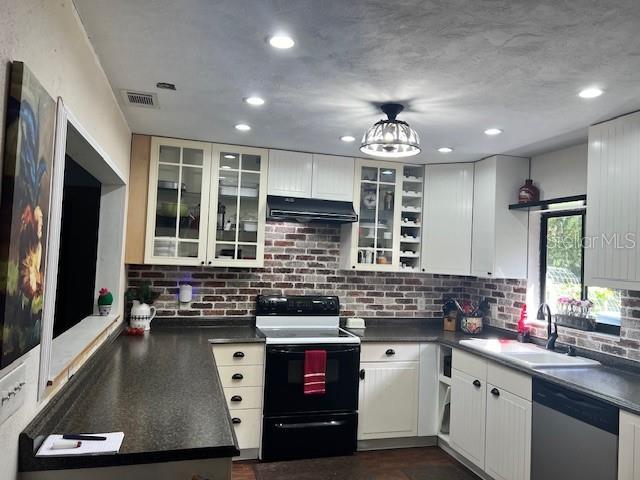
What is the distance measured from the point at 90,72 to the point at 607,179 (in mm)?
2794

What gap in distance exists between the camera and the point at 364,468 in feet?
11.0

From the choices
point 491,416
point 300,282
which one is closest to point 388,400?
point 491,416

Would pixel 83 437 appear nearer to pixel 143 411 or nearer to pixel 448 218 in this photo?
pixel 143 411

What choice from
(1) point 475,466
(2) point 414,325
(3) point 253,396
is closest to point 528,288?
(2) point 414,325

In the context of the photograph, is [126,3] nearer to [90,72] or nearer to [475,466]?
[90,72]

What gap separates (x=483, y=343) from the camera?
138 inches

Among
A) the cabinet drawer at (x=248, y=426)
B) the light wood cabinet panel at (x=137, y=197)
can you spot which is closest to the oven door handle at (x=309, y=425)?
the cabinet drawer at (x=248, y=426)

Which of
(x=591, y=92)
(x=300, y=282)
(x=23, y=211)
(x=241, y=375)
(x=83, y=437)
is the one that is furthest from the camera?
(x=300, y=282)

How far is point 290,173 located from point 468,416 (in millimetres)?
2344

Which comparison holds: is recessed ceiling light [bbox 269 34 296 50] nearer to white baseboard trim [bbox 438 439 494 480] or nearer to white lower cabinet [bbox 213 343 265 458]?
white lower cabinet [bbox 213 343 265 458]

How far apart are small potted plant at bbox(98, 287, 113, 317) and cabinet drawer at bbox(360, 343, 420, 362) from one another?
1.88m

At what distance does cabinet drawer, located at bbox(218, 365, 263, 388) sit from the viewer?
3359mm

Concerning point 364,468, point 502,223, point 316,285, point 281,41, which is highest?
point 281,41

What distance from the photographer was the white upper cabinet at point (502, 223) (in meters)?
3.72
